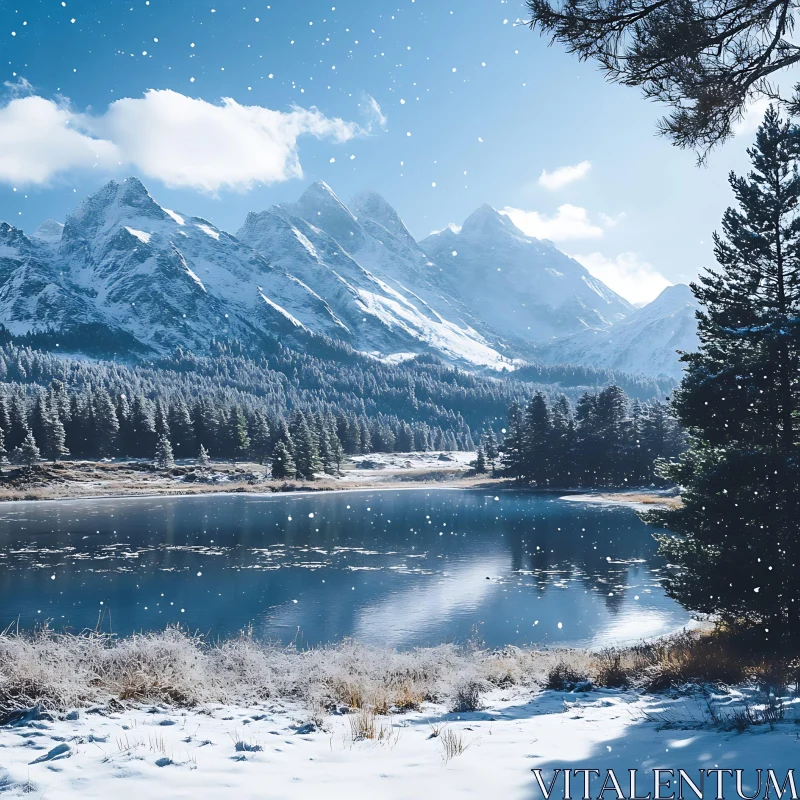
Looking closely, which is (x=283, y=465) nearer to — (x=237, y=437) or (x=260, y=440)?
(x=260, y=440)

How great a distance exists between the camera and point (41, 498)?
250 feet

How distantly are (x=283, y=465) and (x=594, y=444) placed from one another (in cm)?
5207

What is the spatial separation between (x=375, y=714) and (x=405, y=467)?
138 metres

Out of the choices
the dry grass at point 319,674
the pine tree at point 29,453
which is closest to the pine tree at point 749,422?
the dry grass at point 319,674

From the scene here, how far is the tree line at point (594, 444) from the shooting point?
3349 inches

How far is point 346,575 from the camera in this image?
31703mm

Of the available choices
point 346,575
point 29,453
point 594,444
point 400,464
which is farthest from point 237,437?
point 346,575

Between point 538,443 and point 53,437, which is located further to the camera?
point 53,437

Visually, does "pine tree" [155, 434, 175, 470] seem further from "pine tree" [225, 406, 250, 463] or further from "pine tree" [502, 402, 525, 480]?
"pine tree" [502, 402, 525, 480]

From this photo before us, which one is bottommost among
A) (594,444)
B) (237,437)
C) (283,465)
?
(283,465)

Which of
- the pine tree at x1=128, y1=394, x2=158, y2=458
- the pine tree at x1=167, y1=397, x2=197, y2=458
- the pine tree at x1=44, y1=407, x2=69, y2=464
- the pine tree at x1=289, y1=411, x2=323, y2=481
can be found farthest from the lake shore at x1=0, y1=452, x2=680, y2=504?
the pine tree at x1=167, y1=397, x2=197, y2=458

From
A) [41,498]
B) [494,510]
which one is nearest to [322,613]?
[494,510]

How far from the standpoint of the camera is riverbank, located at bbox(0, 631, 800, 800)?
601cm

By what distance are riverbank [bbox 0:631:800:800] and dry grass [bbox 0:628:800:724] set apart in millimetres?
41
